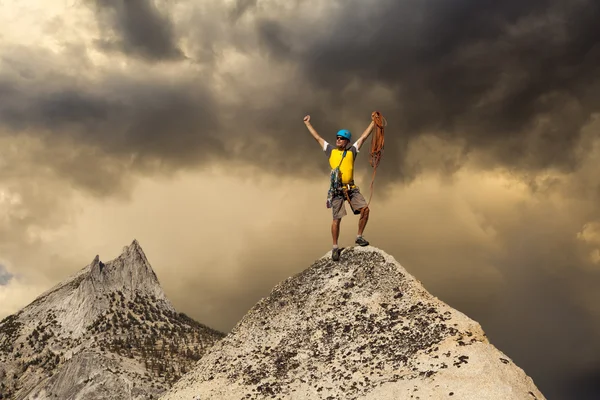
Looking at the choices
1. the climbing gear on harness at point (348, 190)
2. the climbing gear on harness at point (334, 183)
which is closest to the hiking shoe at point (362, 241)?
the climbing gear on harness at point (348, 190)

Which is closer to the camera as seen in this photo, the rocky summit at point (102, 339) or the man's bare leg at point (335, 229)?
the man's bare leg at point (335, 229)

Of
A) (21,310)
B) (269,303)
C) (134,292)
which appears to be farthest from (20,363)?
(269,303)

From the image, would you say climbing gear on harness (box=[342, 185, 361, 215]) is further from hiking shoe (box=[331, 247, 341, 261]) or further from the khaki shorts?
hiking shoe (box=[331, 247, 341, 261])

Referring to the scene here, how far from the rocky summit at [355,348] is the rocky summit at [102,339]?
182 ft

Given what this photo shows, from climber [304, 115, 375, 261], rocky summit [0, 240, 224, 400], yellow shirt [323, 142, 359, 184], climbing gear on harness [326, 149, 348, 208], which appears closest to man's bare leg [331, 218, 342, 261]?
climber [304, 115, 375, 261]

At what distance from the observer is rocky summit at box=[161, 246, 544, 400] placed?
2133 centimetres

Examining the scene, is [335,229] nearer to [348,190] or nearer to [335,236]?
[335,236]

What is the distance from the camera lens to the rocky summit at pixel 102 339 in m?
85.7

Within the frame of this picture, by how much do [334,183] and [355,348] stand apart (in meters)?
6.95

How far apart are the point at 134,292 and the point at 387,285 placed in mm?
109305

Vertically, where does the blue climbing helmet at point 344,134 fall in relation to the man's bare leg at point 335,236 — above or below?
above

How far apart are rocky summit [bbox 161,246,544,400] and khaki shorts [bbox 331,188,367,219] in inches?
92.6

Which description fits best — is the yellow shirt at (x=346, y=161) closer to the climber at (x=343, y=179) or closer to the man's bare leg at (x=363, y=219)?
the climber at (x=343, y=179)

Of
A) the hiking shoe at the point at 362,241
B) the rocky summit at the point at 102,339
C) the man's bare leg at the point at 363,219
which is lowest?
the hiking shoe at the point at 362,241
